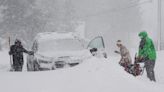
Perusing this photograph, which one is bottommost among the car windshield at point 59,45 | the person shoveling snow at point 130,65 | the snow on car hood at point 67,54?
the person shoveling snow at point 130,65

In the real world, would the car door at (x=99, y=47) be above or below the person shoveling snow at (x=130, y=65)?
above

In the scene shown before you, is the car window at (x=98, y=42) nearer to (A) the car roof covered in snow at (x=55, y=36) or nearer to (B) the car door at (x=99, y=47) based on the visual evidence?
(B) the car door at (x=99, y=47)

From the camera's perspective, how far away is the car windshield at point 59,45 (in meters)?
15.1

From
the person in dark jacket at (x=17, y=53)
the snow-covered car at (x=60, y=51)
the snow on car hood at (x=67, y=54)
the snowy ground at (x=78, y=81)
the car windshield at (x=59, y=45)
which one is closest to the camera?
the snowy ground at (x=78, y=81)

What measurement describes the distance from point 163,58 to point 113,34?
43.3 metres

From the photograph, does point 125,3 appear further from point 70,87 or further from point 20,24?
point 70,87

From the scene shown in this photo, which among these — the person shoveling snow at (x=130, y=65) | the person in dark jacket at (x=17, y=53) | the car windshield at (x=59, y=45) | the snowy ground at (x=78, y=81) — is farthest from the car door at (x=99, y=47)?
the snowy ground at (x=78, y=81)

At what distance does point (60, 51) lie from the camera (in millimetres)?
14555

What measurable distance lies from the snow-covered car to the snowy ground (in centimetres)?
306

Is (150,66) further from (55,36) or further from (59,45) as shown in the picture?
(55,36)

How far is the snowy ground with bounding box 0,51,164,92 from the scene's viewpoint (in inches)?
343

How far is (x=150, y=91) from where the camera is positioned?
349 inches

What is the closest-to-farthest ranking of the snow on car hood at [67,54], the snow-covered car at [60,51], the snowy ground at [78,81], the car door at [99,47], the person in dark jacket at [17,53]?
the snowy ground at [78,81], the snow-covered car at [60,51], the snow on car hood at [67,54], the car door at [99,47], the person in dark jacket at [17,53]

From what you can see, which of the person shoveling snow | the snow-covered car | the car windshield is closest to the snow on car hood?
the snow-covered car
